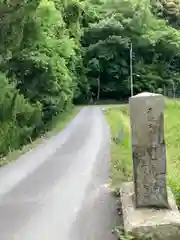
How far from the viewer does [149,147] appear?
6504 millimetres

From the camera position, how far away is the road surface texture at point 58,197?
673cm

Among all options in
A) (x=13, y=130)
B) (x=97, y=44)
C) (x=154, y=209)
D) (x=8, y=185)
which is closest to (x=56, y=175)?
(x=8, y=185)

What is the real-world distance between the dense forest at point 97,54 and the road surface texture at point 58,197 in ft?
22.1

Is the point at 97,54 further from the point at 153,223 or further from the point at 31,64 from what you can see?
the point at 153,223

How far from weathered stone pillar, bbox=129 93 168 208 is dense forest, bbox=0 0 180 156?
13.4m

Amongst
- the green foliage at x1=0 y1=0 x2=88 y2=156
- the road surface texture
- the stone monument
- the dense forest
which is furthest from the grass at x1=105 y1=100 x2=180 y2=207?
the dense forest

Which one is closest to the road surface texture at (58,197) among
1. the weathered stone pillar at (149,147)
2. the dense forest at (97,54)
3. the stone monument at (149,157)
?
the stone monument at (149,157)

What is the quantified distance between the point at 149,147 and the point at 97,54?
44053mm

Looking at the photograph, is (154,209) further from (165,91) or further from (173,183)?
(165,91)

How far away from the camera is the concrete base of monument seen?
5840 mm

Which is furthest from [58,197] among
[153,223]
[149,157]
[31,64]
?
[31,64]

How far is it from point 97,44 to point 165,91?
912 centimetres

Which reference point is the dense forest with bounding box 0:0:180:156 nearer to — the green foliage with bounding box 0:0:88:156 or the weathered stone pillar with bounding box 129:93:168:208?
the green foliage with bounding box 0:0:88:156

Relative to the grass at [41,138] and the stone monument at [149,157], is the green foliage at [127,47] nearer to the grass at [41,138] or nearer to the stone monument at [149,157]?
the grass at [41,138]
